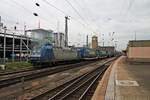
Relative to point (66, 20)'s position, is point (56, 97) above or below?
below

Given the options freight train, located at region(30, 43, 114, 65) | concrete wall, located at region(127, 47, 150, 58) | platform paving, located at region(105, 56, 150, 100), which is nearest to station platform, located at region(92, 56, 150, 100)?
platform paving, located at region(105, 56, 150, 100)

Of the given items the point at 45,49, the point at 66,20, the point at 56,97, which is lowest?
the point at 56,97

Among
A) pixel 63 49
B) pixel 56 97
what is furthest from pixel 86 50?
pixel 56 97

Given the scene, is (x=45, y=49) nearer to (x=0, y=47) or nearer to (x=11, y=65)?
(x=11, y=65)

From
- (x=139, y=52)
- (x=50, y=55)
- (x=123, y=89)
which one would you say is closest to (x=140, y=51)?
(x=139, y=52)

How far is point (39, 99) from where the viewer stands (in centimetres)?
1235

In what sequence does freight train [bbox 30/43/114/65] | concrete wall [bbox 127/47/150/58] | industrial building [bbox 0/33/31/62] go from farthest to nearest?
concrete wall [bbox 127/47/150/58] < industrial building [bbox 0/33/31/62] < freight train [bbox 30/43/114/65]

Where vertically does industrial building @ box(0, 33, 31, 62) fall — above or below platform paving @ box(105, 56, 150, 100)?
above

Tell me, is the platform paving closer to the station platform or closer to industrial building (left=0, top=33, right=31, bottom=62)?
the station platform

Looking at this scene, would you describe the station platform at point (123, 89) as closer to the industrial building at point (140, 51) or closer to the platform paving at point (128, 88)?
the platform paving at point (128, 88)

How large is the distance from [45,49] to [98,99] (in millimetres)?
24397

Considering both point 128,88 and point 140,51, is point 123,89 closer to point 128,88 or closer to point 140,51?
point 128,88

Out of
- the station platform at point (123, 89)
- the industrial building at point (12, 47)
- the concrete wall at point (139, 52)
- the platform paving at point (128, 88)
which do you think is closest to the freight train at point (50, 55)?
the industrial building at point (12, 47)

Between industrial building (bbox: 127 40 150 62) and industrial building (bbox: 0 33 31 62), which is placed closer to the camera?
industrial building (bbox: 0 33 31 62)
